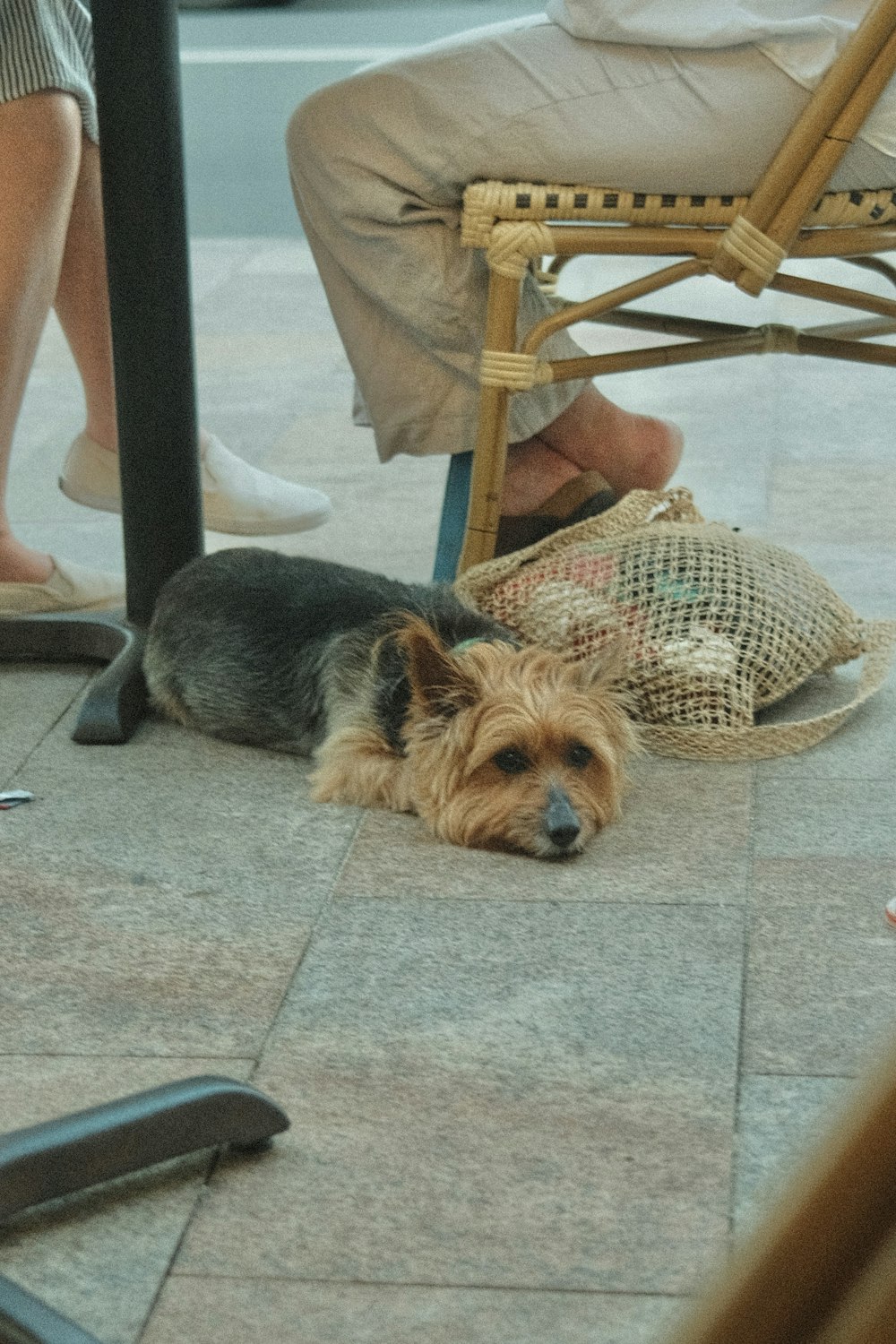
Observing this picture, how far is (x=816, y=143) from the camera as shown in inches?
91.4

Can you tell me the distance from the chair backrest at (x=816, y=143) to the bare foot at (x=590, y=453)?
0.56 meters

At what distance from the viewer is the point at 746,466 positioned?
3.81 metres

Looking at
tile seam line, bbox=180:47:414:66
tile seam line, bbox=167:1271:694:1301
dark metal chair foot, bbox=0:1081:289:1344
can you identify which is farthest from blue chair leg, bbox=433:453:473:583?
tile seam line, bbox=180:47:414:66

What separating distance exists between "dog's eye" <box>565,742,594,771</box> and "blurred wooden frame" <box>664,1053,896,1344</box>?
1.68 m

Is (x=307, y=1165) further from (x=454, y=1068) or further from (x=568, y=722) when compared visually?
(x=568, y=722)

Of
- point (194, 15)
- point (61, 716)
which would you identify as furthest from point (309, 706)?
point (194, 15)

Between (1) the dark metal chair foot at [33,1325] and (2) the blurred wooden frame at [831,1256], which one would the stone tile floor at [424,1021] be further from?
(2) the blurred wooden frame at [831,1256]

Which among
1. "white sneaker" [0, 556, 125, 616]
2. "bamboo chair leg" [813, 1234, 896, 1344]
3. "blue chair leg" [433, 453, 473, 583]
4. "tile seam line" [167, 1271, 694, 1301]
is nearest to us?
"bamboo chair leg" [813, 1234, 896, 1344]

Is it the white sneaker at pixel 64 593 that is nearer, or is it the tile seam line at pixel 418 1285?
the tile seam line at pixel 418 1285

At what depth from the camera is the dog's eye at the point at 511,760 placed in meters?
2.17

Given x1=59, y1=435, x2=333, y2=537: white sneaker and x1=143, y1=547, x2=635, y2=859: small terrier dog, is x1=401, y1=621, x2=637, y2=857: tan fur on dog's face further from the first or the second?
x1=59, y1=435, x2=333, y2=537: white sneaker

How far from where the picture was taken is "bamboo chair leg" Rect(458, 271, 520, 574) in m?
2.50

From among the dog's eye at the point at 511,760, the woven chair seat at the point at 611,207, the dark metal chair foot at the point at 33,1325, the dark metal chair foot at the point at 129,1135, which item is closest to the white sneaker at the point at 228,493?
the woven chair seat at the point at 611,207

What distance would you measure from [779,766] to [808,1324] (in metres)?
1.91
